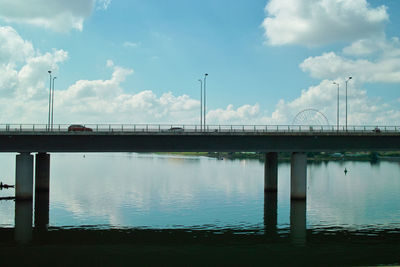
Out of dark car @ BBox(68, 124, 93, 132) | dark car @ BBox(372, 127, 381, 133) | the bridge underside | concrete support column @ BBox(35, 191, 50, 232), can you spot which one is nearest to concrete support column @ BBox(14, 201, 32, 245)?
concrete support column @ BBox(35, 191, 50, 232)

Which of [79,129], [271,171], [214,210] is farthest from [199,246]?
[271,171]

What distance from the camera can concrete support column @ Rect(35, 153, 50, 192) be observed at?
6394 centimetres

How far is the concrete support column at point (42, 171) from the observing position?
6394cm

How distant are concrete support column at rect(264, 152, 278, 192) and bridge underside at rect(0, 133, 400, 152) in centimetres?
816

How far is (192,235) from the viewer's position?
1529 inches

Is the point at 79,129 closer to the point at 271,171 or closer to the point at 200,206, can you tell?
the point at 200,206

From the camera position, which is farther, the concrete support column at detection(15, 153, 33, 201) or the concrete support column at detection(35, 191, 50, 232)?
the concrete support column at detection(15, 153, 33, 201)

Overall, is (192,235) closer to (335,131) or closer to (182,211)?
(182,211)

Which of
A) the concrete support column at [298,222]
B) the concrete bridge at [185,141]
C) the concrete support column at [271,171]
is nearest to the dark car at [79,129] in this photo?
the concrete bridge at [185,141]

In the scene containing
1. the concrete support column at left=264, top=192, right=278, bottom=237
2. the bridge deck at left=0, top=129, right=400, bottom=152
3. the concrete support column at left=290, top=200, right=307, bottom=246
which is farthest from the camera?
the bridge deck at left=0, top=129, right=400, bottom=152

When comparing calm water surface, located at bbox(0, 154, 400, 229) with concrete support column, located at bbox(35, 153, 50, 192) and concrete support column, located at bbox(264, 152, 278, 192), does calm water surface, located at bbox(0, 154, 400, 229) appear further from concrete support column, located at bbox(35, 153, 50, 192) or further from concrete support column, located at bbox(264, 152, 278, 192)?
concrete support column, located at bbox(35, 153, 50, 192)

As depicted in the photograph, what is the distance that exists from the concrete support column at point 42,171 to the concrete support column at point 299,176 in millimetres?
41488

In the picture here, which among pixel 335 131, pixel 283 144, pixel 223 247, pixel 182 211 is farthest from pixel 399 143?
pixel 223 247

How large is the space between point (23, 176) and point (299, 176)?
4210cm
